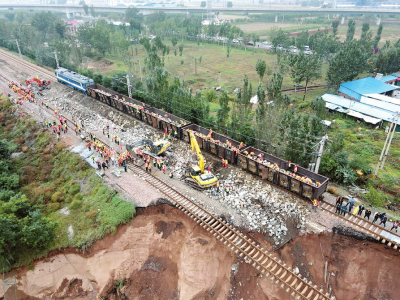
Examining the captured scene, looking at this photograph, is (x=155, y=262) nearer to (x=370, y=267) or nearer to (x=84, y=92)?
(x=370, y=267)

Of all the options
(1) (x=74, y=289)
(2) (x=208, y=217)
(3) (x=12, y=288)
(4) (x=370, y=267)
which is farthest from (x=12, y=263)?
(4) (x=370, y=267)

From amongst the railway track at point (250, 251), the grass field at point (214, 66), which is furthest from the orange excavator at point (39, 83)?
the railway track at point (250, 251)

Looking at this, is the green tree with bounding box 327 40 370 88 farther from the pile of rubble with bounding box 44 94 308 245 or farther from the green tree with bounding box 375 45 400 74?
the pile of rubble with bounding box 44 94 308 245

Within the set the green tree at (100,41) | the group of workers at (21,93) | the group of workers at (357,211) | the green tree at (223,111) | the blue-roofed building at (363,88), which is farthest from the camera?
the green tree at (100,41)

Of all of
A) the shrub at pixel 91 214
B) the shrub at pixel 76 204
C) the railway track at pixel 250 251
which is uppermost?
the railway track at pixel 250 251

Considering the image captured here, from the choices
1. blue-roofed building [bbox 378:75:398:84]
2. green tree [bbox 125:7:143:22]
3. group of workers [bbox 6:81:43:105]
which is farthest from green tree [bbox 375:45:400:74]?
green tree [bbox 125:7:143:22]

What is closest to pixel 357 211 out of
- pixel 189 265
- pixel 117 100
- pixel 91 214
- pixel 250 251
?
pixel 250 251

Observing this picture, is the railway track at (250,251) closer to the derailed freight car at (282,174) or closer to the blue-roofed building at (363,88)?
the derailed freight car at (282,174)
